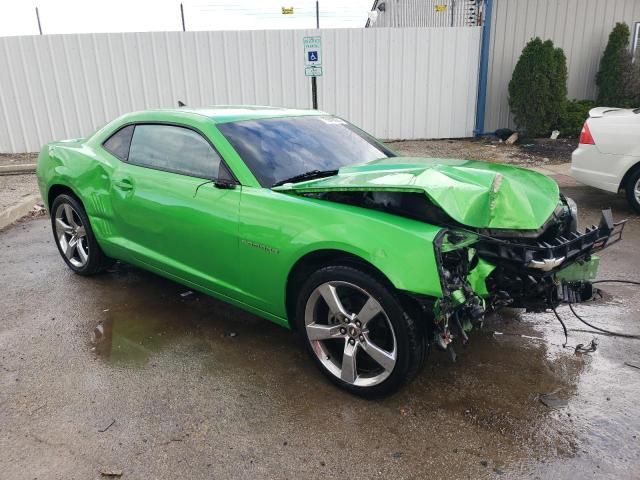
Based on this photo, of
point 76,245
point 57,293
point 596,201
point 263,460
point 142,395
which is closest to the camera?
point 263,460

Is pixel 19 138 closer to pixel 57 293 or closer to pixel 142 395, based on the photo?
pixel 57 293

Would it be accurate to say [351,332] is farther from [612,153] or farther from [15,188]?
[15,188]

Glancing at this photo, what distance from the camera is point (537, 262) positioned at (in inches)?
101

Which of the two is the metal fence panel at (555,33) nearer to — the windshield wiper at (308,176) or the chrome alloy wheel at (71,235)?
the windshield wiper at (308,176)

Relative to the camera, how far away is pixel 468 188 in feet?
9.29

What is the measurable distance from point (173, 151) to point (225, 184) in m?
0.74

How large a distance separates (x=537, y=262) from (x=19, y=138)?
1098cm

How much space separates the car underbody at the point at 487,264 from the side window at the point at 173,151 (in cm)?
92

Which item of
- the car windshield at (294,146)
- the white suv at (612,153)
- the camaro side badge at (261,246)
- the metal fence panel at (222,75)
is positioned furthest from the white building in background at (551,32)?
the camaro side badge at (261,246)

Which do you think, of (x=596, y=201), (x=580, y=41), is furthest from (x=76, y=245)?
(x=580, y=41)

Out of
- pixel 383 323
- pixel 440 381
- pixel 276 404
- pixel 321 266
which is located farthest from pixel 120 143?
pixel 440 381

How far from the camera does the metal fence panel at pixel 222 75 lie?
400 inches

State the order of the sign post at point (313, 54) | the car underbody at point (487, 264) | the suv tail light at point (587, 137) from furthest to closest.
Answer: the sign post at point (313, 54)
the suv tail light at point (587, 137)
the car underbody at point (487, 264)

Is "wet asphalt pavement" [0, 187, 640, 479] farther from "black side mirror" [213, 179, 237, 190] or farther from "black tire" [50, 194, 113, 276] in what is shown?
"black side mirror" [213, 179, 237, 190]
